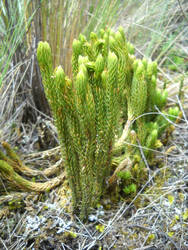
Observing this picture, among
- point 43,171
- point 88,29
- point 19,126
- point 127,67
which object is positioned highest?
point 88,29

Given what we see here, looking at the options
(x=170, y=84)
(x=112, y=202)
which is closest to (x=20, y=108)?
(x=112, y=202)

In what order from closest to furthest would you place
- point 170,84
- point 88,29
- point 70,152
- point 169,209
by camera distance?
point 70,152 < point 169,209 < point 88,29 < point 170,84

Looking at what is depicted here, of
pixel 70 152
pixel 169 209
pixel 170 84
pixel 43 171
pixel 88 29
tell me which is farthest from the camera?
pixel 170 84

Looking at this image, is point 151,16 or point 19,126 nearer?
point 19,126

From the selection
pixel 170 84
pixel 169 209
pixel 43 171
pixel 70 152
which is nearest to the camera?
pixel 70 152

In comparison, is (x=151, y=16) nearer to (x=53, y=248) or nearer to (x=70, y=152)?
(x=70, y=152)

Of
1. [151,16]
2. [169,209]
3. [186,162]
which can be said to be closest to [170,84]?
[151,16]

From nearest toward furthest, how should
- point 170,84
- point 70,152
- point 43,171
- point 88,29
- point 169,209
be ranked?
point 70,152, point 169,209, point 43,171, point 88,29, point 170,84

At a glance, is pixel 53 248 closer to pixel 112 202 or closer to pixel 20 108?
pixel 112 202

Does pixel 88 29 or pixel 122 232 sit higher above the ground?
pixel 88 29

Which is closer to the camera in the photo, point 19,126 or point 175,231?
point 175,231
